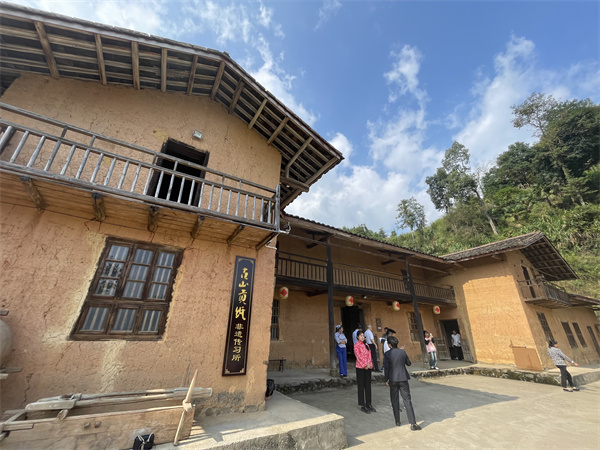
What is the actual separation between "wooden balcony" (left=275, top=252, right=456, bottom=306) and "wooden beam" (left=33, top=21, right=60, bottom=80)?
283 inches

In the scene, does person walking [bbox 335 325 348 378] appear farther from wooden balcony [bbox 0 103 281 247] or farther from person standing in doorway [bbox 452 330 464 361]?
person standing in doorway [bbox 452 330 464 361]

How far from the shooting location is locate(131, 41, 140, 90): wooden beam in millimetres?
5103

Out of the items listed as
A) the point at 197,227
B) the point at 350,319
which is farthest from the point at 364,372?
the point at 350,319

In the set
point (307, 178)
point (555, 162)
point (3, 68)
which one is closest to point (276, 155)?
point (307, 178)

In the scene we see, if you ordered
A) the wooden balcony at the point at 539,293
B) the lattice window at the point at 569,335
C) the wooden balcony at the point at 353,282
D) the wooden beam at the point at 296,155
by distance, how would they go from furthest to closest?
the lattice window at the point at 569,335, the wooden balcony at the point at 539,293, the wooden balcony at the point at 353,282, the wooden beam at the point at 296,155

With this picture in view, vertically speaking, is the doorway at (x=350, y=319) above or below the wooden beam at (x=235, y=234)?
below

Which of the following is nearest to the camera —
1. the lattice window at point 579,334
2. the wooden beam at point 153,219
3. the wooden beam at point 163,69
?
the wooden beam at point 153,219

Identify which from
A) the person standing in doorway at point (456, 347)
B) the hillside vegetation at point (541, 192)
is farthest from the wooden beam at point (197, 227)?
the hillside vegetation at point (541, 192)

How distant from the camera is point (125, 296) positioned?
14.2 feet

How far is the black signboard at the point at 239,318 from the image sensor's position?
4.75m

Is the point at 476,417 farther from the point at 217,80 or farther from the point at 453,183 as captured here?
the point at 453,183

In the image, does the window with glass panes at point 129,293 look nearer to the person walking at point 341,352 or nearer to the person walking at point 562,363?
the person walking at point 341,352

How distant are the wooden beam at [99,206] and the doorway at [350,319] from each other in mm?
11182

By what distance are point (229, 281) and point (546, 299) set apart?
1487 centimetres
